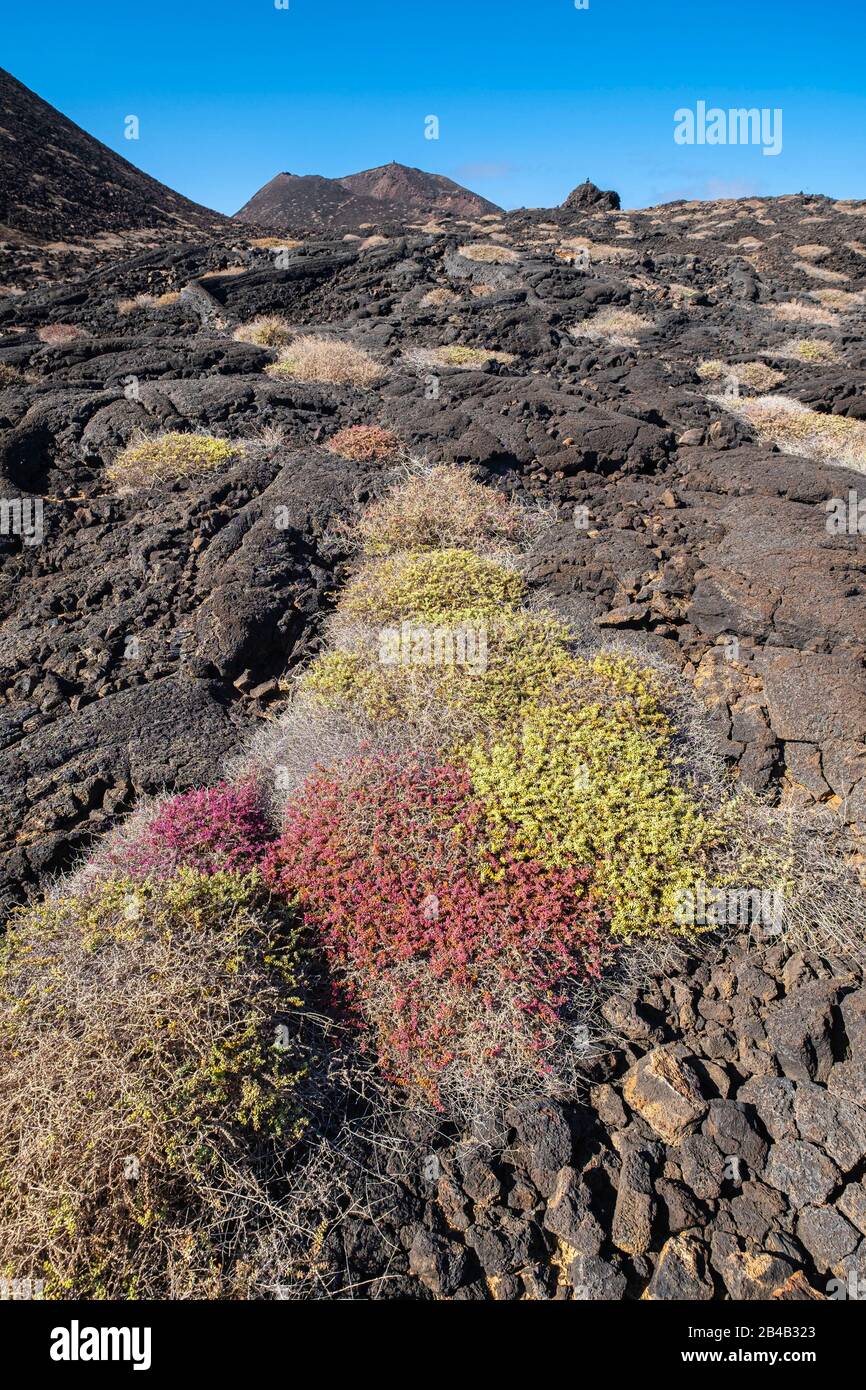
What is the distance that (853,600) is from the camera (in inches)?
205

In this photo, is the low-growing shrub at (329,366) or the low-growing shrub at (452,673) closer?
the low-growing shrub at (452,673)

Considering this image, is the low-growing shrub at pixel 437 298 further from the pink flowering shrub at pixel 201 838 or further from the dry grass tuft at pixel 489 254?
the pink flowering shrub at pixel 201 838

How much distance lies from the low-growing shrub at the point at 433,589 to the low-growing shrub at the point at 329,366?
580 cm

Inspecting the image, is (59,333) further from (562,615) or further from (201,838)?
(201,838)

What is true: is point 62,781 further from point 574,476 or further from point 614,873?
point 574,476

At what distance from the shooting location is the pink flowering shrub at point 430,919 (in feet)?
11.2

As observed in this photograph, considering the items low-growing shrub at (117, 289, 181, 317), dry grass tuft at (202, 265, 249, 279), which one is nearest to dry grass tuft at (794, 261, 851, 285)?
dry grass tuft at (202, 265, 249, 279)

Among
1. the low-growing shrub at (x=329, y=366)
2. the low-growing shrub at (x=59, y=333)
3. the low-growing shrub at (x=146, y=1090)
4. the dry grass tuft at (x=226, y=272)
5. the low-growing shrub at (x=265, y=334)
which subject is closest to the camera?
the low-growing shrub at (x=146, y=1090)

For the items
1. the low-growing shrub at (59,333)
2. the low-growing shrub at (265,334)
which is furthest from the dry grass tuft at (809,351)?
the low-growing shrub at (59,333)

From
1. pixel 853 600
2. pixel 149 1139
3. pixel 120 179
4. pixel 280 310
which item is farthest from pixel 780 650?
pixel 120 179

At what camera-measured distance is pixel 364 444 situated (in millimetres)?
8422

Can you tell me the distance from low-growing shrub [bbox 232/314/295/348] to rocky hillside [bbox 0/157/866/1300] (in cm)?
26

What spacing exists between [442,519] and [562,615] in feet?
5.94

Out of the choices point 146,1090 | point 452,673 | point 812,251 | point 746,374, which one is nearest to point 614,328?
point 746,374
